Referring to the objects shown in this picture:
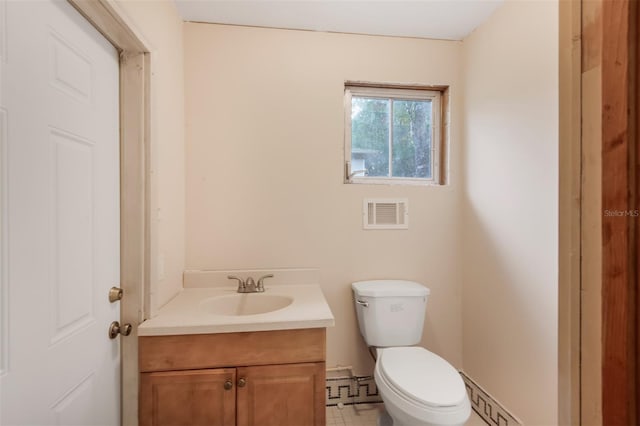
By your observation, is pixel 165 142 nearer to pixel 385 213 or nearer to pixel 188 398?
pixel 188 398

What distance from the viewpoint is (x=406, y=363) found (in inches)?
57.1

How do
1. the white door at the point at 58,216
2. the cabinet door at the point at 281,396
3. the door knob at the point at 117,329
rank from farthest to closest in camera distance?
the cabinet door at the point at 281,396
the door knob at the point at 117,329
the white door at the point at 58,216

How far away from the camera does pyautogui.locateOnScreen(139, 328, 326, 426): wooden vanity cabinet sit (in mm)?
1166

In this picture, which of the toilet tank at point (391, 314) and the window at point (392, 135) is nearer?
the toilet tank at point (391, 314)

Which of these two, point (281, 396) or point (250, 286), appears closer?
point (281, 396)

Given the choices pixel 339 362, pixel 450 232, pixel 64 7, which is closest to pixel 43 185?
pixel 64 7

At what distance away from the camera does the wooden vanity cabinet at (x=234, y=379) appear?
45.9 inches

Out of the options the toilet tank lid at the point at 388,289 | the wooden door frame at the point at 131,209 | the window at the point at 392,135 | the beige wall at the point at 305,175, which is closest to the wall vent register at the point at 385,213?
the beige wall at the point at 305,175

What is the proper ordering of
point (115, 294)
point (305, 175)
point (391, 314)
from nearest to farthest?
point (115, 294), point (391, 314), point (305, 175)

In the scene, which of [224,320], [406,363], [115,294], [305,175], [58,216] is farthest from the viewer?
[305,175]

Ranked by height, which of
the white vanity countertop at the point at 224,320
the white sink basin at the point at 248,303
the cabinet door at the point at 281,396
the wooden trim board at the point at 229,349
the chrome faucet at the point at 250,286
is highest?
the chrome faucet at the point at 250,286

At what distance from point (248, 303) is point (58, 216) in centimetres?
94

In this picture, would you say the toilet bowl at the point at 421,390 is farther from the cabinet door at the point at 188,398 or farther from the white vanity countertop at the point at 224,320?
the cabinet door at the point at 188,398

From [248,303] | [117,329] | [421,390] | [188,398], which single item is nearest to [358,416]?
[421,390]
